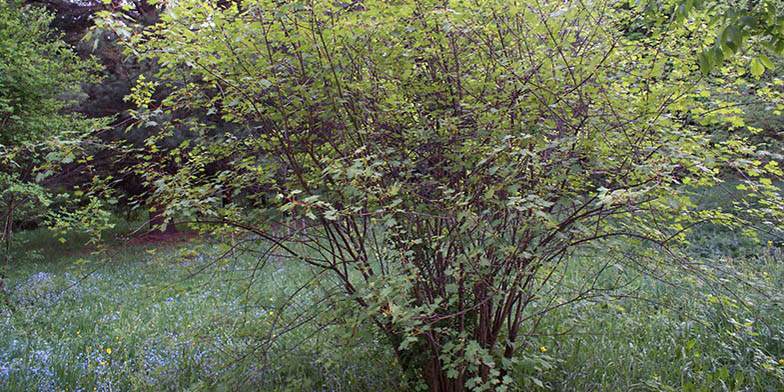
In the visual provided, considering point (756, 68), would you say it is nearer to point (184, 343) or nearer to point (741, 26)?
point (741, 26)

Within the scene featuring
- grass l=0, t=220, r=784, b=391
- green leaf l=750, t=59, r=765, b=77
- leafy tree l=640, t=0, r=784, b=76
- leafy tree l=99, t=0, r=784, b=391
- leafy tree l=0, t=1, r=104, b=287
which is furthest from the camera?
leafy tree l=0, t=1, r=104, b=287

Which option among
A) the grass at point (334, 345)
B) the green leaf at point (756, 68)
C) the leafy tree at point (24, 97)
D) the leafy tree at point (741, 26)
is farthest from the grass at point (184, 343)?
the green leaf at point (756, 68)

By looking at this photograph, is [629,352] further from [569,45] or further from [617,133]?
[569,45]

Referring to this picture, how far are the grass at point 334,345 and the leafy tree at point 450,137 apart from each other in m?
0.37

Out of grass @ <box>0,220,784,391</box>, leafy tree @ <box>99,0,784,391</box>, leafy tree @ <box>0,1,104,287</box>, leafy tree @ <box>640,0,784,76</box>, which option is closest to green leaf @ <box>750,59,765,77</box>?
leafy tree @ <box>640,0,784,76</box>

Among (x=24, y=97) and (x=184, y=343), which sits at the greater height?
(x=24, y=97)

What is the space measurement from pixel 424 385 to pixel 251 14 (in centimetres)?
217

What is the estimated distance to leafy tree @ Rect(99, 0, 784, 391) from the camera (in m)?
2.43

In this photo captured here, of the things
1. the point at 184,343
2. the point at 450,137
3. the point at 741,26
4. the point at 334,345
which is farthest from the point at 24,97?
the point at 741,26

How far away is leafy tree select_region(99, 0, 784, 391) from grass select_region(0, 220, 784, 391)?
0.37 metres

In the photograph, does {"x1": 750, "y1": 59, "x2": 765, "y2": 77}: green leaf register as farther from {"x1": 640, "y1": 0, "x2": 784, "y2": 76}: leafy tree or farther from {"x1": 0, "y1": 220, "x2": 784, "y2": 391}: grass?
{"x1": 0, "y1": 220, "x2": 784, "y2": 391}: grass

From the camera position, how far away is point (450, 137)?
2.67 meters

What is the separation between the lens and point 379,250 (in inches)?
119

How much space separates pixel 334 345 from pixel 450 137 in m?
1.38
